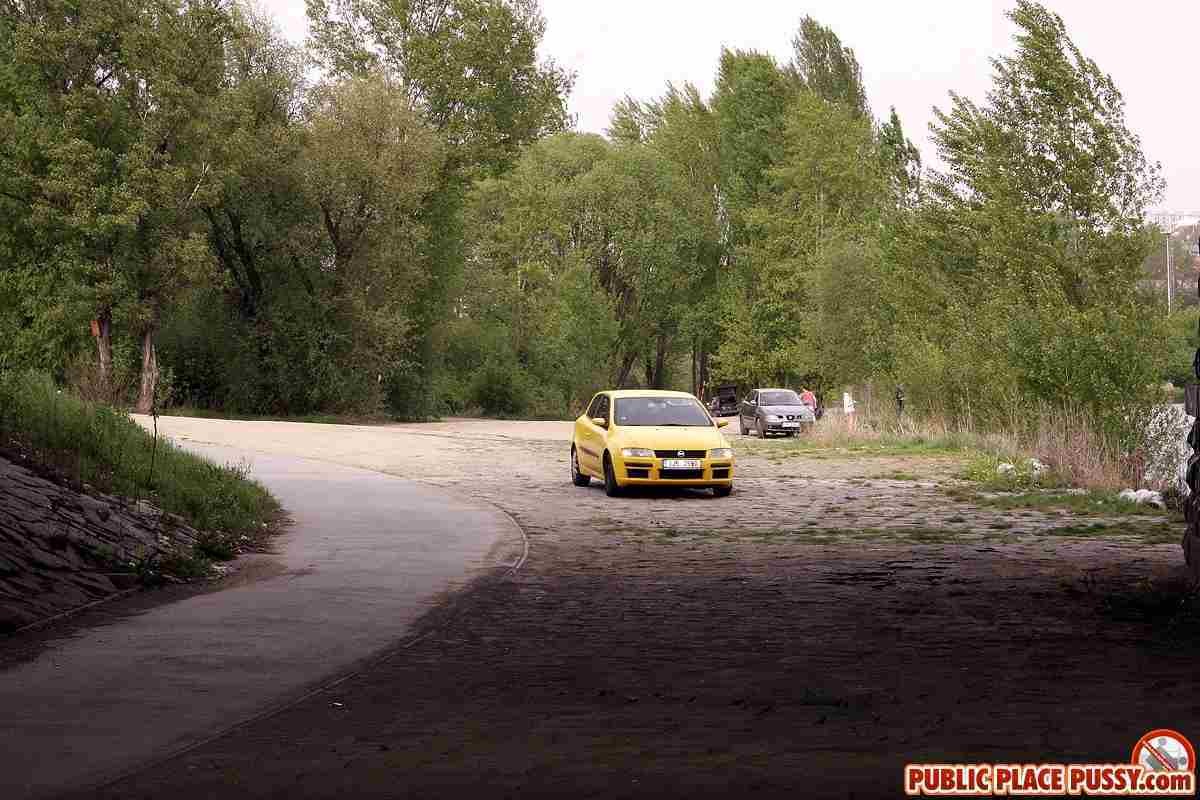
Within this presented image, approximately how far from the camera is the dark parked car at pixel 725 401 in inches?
3204

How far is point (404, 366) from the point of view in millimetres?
56125

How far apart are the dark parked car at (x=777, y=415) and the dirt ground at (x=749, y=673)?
2901cm

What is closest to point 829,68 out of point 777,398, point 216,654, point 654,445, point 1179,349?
point 777,398

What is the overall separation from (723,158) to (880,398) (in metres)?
41.2

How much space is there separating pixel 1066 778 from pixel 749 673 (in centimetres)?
276

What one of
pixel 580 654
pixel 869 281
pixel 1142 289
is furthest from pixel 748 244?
pixel 580 654

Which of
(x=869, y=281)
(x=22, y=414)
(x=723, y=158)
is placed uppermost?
(x=723, y=158)

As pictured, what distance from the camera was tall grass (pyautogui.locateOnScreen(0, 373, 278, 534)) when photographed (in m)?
15.0

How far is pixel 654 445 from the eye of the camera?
71.8ft

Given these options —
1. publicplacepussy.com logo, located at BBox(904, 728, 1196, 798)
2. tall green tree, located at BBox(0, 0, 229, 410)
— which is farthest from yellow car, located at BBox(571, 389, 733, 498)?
tall green tree, located at BBox(0, 0, 229, 410)

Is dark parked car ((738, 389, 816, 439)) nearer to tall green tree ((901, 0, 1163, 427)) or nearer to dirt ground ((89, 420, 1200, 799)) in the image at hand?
tall green tree ((901, 0, 1163, 427))

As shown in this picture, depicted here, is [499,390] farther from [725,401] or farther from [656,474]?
[656,474]

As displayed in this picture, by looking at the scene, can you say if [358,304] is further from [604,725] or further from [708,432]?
[604,725]

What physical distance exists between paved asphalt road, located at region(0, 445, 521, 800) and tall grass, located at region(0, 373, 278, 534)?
1.02m
